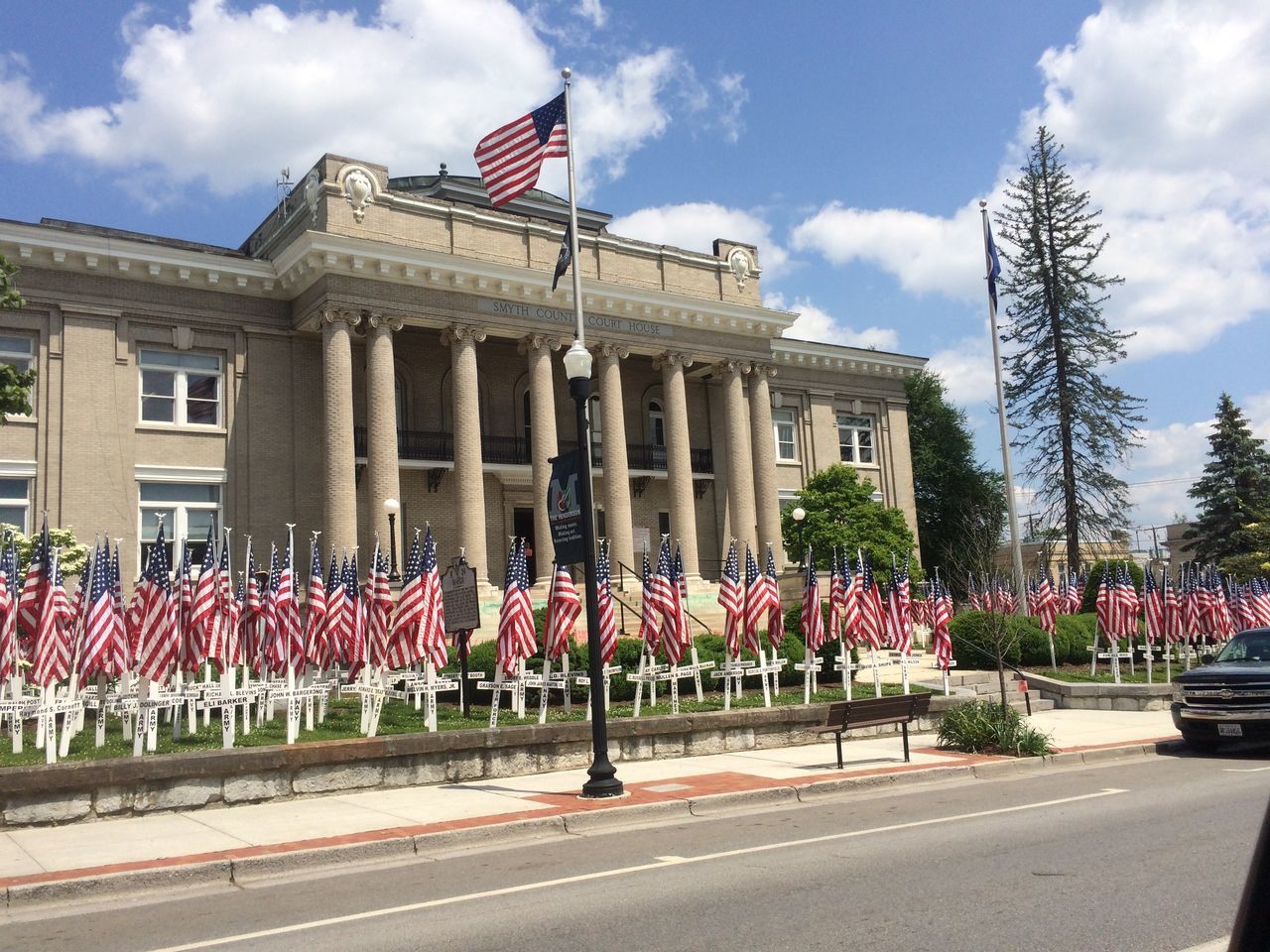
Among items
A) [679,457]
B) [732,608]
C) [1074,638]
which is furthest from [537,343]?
[1074,638]

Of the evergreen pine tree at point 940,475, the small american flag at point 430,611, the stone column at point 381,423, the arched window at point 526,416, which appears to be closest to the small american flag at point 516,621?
the small american flag at point 430,611

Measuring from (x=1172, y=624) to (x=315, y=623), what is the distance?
828 inches

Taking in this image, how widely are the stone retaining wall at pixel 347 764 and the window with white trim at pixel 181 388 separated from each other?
777 inches

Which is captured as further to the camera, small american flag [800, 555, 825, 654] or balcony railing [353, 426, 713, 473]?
balcony railing [353, 426, 713, 473]

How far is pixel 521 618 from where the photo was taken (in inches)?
653

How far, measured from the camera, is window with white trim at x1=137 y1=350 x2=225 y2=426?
3017cm

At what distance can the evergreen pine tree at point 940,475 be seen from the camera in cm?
5634

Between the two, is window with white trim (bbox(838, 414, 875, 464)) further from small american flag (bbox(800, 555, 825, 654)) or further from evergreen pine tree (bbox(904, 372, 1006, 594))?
small american flag (bbox(800, 555, 825, 654))

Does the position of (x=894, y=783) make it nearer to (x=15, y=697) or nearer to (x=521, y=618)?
(x=521, y=618)

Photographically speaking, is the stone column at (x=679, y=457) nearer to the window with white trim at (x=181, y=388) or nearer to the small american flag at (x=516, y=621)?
the window with white trim at (x=181, y=388)

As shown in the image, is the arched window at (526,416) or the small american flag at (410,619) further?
the arched window at (526,416)

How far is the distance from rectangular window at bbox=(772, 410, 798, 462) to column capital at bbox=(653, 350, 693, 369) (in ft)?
26.2

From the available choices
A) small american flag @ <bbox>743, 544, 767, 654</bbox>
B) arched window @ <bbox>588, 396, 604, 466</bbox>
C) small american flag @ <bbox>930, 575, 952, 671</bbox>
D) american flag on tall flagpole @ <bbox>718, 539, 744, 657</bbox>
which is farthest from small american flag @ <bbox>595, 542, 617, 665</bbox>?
arched window @ <bbox>588, 396, 604, 466</bbox>

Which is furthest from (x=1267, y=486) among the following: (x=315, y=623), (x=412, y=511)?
(x=315, y=623)
